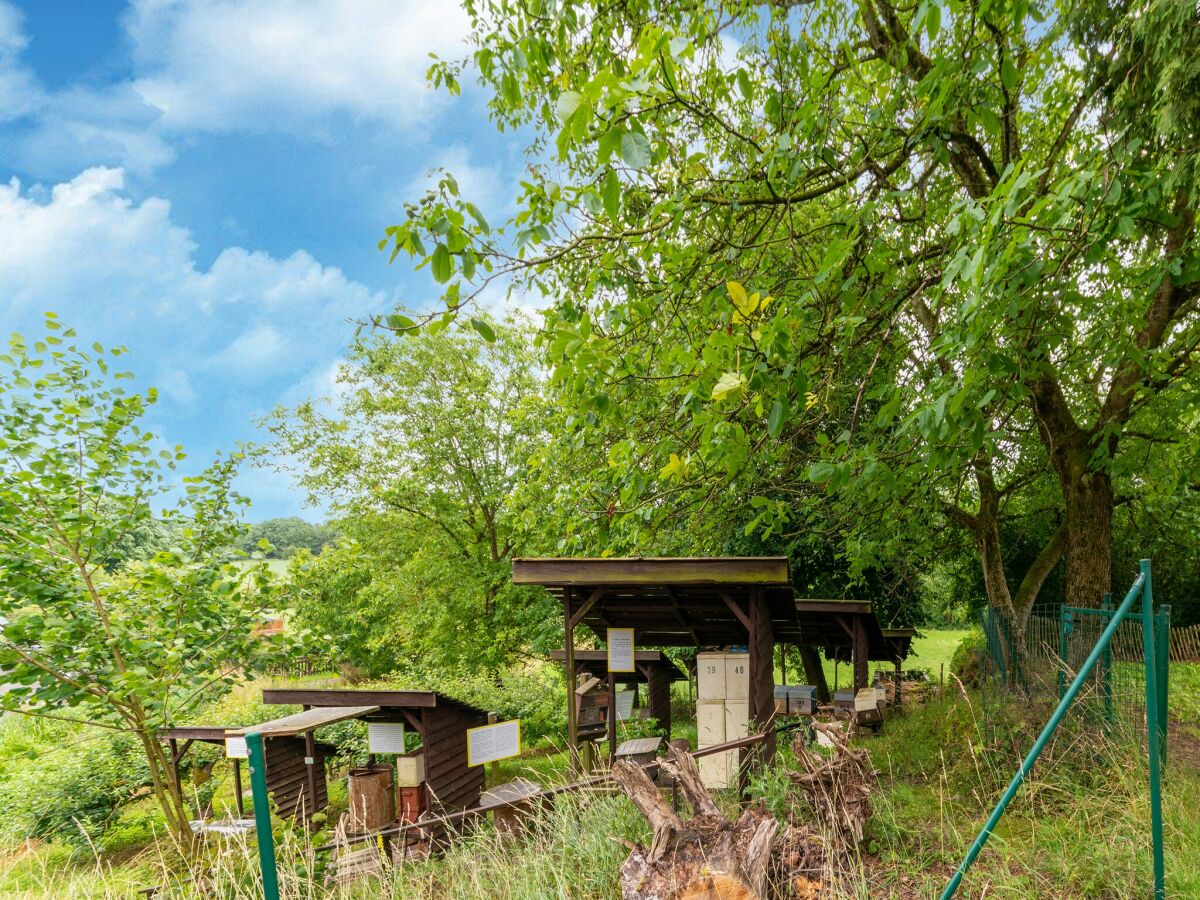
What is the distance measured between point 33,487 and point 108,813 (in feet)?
27.8

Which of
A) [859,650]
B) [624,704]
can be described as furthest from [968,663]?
[624,704]

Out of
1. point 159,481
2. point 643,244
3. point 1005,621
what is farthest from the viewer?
point 1005,621

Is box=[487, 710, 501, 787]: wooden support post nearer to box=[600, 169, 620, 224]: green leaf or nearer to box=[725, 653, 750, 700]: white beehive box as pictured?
box=[725, 653, 750, 700]: white beehive box

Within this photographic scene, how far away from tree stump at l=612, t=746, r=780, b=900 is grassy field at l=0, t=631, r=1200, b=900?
25 centimetres

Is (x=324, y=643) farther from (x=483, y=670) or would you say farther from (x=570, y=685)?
(x=483, y=670)

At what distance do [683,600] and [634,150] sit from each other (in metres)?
5.95

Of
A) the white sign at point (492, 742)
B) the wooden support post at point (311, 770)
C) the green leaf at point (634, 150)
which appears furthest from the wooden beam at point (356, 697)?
the green leaf at point (634, 150)

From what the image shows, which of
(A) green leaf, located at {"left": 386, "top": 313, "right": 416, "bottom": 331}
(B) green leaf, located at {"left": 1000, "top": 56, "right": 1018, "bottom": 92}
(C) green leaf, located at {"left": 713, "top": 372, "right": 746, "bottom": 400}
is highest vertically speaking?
(B) green leaf, located at {"left": 1000, "top": 56, "right": 1018, "bottom": 92}

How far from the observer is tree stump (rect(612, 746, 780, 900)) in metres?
3.42

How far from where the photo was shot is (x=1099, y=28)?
162 inches

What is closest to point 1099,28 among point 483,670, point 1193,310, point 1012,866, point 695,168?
point 695,168

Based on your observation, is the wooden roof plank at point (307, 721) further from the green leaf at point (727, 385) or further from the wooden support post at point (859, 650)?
the wooden support post at point (859, 650)

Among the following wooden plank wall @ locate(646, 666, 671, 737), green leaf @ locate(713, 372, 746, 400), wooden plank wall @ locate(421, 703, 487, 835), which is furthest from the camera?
wooden plank wall @ locate(646, 666, 671, 737)

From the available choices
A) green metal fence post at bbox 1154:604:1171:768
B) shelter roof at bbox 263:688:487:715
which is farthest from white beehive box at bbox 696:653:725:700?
green metal fence post at bbox 1154:604:1171:768
